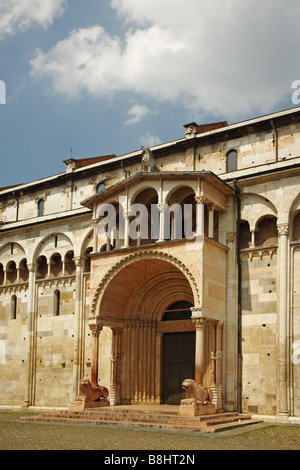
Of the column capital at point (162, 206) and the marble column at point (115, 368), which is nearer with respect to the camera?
the column capital at point (162, 206)

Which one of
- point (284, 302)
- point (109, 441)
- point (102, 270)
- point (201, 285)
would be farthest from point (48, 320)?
point (109, 441)

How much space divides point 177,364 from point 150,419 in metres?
5.43

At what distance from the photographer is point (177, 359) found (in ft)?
85.5

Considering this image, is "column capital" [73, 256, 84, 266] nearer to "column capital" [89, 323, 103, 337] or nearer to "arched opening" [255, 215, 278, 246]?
"column capital" [89, 323, 103, 337]

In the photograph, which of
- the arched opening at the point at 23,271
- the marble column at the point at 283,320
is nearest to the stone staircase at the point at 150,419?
the marble column at the point at 283,320

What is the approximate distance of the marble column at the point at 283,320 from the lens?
869 inches

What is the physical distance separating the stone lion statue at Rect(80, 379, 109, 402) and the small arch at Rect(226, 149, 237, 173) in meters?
11.1

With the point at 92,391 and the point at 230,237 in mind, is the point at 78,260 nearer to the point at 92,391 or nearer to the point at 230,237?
the point at 92,391

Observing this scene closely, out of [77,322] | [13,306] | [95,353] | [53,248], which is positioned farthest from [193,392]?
[13,306]

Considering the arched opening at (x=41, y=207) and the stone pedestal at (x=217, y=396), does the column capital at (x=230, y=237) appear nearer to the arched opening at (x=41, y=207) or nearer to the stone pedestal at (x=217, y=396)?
the stone pedestal at (x=217, y=396)

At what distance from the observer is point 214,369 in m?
23.1

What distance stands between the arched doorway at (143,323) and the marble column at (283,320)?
4.47 metres

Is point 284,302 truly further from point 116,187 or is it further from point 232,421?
point 116,187

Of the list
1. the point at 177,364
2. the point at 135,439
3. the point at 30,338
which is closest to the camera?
the point at 135,439
